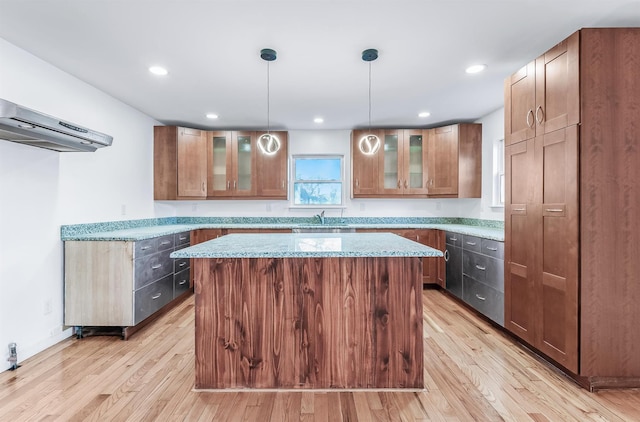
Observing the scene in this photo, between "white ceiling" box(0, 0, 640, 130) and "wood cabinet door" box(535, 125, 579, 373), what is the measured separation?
0.81m

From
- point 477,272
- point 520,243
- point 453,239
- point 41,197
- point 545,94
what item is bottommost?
point 477,272

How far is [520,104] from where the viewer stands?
2.68 metres

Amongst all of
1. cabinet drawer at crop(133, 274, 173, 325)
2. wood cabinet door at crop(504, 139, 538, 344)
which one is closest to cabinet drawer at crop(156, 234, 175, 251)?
cabinet drawer at crop(133, 274, 173, 325)

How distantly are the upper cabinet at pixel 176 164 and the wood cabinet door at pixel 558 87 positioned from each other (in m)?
4.20


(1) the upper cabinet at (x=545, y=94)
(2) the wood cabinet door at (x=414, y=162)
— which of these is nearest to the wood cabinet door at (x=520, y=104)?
(1) the upper cabinet at (x=545, y=94)

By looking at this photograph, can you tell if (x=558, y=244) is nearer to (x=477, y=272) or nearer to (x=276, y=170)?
(x=477, y=272)

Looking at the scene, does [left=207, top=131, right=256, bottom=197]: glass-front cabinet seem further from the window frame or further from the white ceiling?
the white ceiling

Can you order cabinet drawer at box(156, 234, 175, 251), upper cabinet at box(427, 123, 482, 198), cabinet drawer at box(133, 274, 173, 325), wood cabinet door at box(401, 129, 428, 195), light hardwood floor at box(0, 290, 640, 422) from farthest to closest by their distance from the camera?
wood cabinet door at box(401, 129, 428, 195) < upper cabinet at box(427, 123, 482, 198) < cabinet drawer at box(156, 234, 175, 251) < cabinet drawer at box(133, 274, 173, 325) < light hardwood floor at box(0, 290, 640, 422)

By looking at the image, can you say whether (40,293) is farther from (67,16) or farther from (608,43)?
(608,43)

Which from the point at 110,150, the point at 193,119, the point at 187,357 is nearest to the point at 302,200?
the point at 193,119

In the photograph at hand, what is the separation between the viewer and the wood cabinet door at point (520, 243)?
2553mm

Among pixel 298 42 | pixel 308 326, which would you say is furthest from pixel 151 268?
pixel 298 42

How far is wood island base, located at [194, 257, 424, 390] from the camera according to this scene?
2117 mm

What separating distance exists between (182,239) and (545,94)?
158 inches
